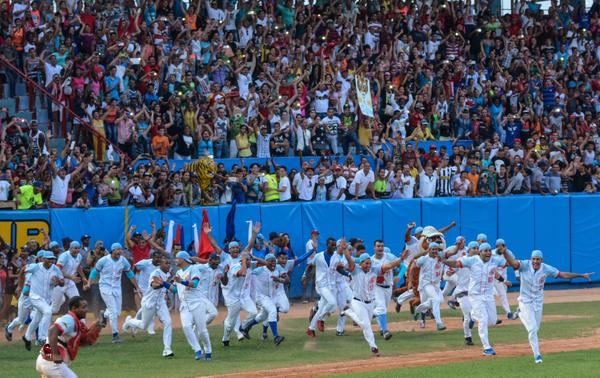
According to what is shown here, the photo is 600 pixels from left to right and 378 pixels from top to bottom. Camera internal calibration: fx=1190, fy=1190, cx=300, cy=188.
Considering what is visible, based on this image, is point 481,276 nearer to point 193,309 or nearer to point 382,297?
point 382,297

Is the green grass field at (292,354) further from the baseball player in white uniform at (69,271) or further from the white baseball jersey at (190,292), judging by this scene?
the baseball player in white uniform at (69,271)

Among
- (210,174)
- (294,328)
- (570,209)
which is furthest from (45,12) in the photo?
(570,209)

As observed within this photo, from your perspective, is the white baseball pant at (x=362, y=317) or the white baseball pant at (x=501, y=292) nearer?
the white baseball pant at (x=362, y=317)

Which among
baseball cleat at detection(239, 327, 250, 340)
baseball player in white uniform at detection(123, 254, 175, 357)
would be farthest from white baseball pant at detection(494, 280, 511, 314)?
baseball player in white uniform at detection(123, 254, 175, 357)

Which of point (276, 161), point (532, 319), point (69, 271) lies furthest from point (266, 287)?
point (276, 161)

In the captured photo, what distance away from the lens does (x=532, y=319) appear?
68.0 ft

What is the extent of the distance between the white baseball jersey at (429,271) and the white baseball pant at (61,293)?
7.47 m

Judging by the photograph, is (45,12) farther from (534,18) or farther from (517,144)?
(534,18)

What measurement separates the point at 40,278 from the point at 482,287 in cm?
863

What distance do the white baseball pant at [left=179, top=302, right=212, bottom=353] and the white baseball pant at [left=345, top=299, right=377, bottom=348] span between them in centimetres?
289

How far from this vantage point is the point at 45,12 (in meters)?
32.2

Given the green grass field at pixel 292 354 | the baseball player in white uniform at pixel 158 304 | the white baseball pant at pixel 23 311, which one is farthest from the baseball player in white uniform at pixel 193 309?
the white baseball pant at pixel 23 311

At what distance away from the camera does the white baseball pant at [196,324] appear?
21.7m

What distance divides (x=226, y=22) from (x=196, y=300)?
1547cm
